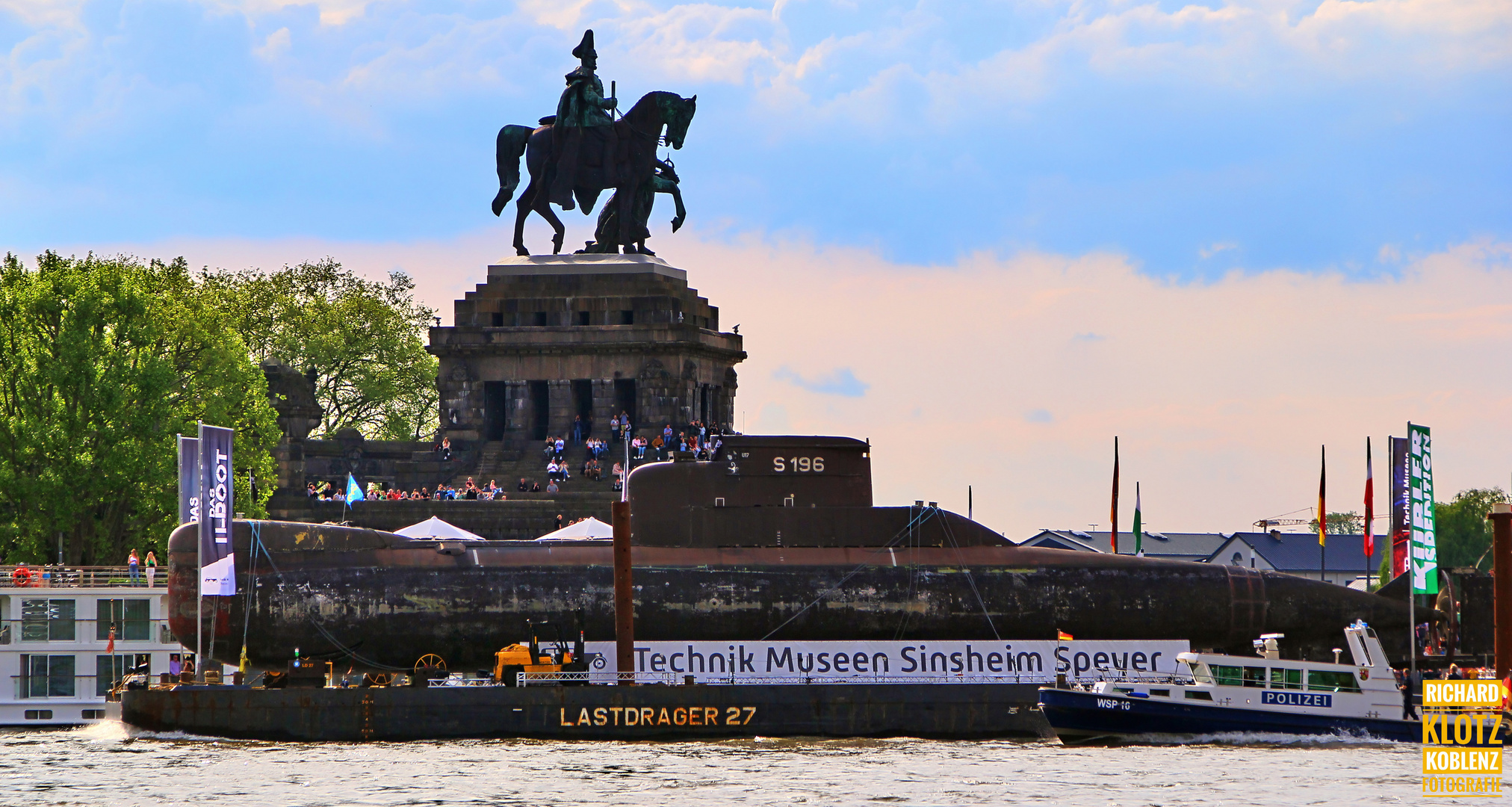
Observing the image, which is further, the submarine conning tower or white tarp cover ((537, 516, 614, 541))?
white tarp cover ((537, 516, 614, 541))

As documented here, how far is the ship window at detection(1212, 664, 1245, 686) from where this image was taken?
49.1 metres

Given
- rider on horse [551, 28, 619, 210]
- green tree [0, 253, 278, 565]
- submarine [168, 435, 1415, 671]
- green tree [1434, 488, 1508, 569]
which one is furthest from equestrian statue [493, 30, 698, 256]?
green tree [1434, 488, 1508, 569]

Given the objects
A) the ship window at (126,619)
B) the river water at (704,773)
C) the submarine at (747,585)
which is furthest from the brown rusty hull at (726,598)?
the ship window at (126,619)

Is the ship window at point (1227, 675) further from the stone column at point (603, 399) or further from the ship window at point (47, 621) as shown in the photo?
the stone column at point (603, 399)

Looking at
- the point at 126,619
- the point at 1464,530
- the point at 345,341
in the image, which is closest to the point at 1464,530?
the point at 1464,530

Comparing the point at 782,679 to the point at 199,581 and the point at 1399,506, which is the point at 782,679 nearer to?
the point at 199,581

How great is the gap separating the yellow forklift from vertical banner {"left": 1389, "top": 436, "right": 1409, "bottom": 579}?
2297cm

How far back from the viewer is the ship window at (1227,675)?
49.1 m

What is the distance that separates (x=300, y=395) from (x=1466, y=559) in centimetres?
8927

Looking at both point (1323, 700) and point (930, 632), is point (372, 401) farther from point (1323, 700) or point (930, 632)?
point (1323, 700)

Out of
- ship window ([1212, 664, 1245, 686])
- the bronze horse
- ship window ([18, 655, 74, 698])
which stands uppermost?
the bronze horse

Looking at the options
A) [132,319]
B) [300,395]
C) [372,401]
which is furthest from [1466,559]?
[132,319]

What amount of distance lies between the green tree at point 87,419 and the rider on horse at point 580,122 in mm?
16248

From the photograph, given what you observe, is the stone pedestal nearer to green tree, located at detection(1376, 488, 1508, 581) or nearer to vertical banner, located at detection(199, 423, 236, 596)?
vertical banner, located at detection(199, 423, 236, 596)
